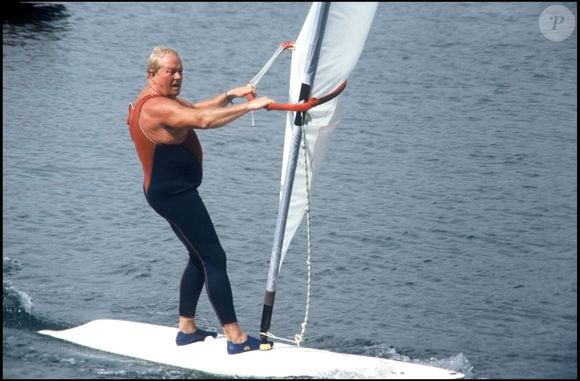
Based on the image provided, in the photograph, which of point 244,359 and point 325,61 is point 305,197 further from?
point 244,359

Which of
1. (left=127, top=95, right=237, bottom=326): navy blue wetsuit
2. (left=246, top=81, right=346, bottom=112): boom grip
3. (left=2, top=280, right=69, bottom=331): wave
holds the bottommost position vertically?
(left=2, top=280, right=69, bottom=331): wave

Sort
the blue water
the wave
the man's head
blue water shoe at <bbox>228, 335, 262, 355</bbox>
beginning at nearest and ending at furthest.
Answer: the man's head < blue water shoe at <bbox>228, 335, 262, 355</bbox> < the wave < the blue water

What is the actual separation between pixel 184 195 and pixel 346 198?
5430 mm

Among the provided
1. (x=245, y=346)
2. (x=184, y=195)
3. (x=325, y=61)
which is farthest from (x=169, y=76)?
(x=245, y=346)

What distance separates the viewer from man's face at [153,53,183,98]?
7.45 m

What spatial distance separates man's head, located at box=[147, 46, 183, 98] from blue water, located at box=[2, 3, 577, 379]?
1.99 m

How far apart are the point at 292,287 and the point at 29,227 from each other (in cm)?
303

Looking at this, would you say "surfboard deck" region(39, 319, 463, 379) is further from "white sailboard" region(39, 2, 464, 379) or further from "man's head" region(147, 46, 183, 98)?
"man's head" region(147, 46, 183, 98)

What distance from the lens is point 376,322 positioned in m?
9.40

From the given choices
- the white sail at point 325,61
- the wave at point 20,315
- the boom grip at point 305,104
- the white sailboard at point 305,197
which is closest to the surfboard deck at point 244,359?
the white sailboard at point 305,197

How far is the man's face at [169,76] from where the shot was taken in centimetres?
745

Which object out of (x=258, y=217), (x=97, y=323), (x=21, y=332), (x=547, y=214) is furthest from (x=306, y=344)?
(x=547, y=214)

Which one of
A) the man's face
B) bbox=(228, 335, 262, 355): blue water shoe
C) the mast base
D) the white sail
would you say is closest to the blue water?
bbox=(228, 335, 262, 355): blue water shoe

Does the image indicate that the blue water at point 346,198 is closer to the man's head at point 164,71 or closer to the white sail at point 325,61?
the white sail at point 325,61
